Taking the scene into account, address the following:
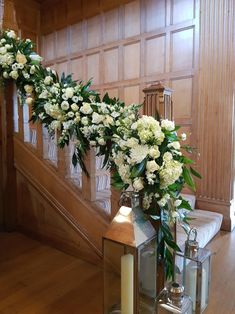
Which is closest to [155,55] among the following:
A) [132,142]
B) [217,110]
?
[217,110]

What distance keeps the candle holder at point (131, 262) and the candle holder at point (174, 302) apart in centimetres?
11

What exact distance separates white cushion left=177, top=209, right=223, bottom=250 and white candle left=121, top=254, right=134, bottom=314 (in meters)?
1.10

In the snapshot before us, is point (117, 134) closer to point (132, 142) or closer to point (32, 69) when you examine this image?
point (132, 142)

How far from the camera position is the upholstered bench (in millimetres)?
2313

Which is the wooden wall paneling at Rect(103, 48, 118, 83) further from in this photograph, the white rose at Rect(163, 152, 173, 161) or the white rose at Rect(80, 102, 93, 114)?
the white rose at Rect(163, 152, 173, 161)

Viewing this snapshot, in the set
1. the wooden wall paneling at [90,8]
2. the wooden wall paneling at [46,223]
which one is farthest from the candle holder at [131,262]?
the wooden wall paneling at [90,8]

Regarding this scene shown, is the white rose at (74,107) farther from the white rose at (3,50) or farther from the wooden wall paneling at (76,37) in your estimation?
the wooden wall paneling at (76,37)

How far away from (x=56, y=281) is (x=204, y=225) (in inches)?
57.0

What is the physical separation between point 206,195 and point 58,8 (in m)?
4.09

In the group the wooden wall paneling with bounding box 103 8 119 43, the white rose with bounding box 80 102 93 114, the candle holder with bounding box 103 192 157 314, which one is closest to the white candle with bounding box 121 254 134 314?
the candle holder with bounding box 103 192 157 314

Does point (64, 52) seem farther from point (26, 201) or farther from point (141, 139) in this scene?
point (141, 139)

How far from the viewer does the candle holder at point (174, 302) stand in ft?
3.18

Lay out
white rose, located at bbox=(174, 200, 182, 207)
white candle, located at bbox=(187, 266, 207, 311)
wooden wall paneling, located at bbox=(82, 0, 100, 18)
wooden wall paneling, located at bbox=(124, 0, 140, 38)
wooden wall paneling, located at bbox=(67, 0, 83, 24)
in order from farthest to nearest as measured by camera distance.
Result: wooden wall paneling, located at bbox=(67, 0, 83, 24), wooden wall paneling, located at bbox=(82, 0, 100, 18), wooden wall paneling, located at bbox=(124, 0, 140, 38), white candle, located at bbox=(187, 266, 207, 311), white rose, located at bbox=(174, 200, 182, 207)

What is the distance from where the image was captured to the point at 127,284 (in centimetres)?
106
